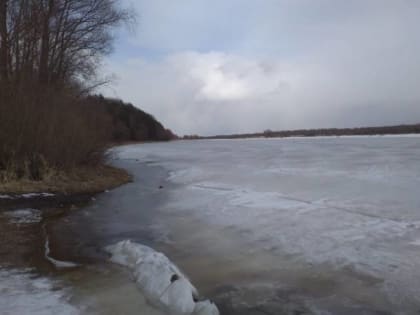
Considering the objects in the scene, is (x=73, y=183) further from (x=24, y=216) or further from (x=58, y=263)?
(x=58, y=263)

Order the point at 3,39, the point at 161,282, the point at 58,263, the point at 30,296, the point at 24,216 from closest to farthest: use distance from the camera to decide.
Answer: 1. the point at 30,296
2. the point at 161,282
3. the point at 58,263
4. the point at 24,216
5. the point at 3,39

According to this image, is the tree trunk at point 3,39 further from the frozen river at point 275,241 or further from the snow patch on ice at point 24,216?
the snow patch on ice at point 24,216

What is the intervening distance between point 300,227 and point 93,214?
4468mm

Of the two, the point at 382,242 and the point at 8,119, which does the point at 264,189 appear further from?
the point at 8,119

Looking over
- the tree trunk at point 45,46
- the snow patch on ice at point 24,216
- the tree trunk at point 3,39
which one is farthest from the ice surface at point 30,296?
the tree trunk at point 45,46

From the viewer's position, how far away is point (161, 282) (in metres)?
4.21

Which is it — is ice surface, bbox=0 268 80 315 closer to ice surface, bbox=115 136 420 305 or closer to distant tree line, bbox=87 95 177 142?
ice surface, bbox=115 136 420 305

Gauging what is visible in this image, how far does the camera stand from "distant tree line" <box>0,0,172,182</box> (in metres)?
11.7

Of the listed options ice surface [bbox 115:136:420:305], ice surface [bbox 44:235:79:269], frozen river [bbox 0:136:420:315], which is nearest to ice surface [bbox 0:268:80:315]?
frozen river [bbox 0:136:420:315]

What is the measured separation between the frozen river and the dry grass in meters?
1.29

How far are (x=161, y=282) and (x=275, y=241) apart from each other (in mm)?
2354

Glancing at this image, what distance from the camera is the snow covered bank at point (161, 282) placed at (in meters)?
→ 3.65

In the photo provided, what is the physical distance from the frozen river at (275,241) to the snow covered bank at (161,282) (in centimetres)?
19

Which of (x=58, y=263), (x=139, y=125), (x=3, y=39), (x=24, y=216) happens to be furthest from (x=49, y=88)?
(x=139, y=125)
